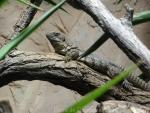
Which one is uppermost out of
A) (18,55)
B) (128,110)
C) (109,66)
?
(109,66)

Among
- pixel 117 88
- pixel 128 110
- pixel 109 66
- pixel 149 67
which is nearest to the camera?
pixel 149 67

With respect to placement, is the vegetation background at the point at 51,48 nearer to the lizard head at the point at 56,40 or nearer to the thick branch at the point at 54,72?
the lizard head at the point at 56,40

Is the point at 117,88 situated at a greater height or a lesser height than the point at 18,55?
lesser

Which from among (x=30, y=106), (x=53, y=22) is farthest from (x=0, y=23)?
(x=30, y=106)

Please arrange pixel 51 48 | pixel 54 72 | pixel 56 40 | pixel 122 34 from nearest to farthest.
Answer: pixel 122 34
pixel 54 72
pixel 56 40
pixel 51 48

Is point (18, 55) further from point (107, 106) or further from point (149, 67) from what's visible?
point (149, 67)

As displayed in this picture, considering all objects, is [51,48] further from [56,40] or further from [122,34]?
[122,34]

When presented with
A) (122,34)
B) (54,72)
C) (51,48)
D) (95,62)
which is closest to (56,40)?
(95,62)
